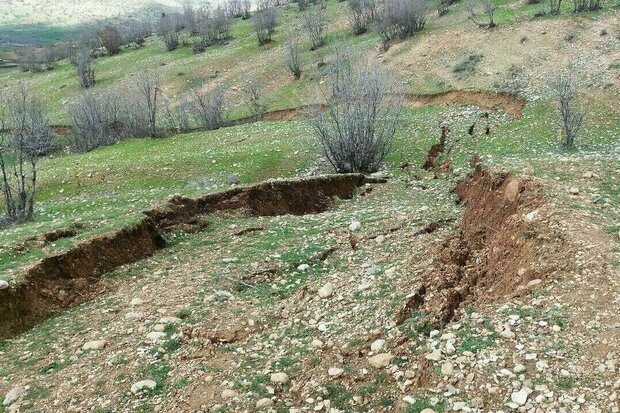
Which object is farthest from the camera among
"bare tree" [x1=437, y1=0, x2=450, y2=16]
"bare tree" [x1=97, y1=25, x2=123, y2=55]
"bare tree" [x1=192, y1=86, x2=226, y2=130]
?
"bare tree" [x1=97, y1=25, x2=123, y2=55]

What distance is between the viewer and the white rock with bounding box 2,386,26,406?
774 centimetres

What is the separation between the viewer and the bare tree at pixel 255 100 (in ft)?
146

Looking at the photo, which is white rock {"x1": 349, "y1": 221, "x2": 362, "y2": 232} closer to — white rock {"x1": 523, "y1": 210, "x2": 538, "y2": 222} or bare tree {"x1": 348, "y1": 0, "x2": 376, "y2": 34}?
white rock {"x1": 523, "y1": 210, "x2": 538, "y2": 222}

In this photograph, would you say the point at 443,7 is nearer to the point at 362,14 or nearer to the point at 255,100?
the point at 362,14

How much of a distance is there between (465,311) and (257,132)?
26032 millimetres

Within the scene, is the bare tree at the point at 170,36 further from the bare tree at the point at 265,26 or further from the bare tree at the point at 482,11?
the bare tree at the point at 482,11

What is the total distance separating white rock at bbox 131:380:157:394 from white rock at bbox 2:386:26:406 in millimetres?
1822

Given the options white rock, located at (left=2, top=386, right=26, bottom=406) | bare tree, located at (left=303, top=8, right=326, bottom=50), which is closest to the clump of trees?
bare tree, located at (left=303, top=8, right=326, bottom=50)

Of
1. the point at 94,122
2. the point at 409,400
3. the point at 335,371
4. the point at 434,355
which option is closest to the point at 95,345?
the point at 335,371

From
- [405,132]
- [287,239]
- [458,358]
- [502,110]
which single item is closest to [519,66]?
[502,110]

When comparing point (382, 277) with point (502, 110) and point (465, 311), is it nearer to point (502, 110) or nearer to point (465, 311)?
point (465, 311)

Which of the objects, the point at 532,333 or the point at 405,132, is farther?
the point at 405,132

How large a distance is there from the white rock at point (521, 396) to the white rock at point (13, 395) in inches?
283

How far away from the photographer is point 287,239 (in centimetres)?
1345
